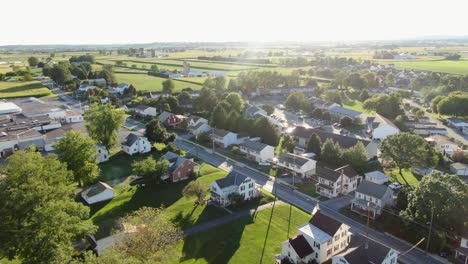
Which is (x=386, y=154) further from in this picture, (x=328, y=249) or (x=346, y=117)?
(x=346, y=117)

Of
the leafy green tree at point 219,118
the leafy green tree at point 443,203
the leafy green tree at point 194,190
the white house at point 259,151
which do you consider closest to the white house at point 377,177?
the leafy green tree at point 443,203

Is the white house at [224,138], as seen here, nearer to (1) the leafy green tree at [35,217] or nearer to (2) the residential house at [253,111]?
(2) the residential house at [253,111]

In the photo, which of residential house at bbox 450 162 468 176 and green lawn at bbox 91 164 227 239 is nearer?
green lawn at bbox 91 164 227 239

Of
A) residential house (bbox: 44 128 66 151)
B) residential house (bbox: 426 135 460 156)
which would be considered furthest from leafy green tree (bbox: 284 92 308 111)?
residential house (bbox: 44 128 66 151)

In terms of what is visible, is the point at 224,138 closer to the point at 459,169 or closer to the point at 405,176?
the point at 405,176

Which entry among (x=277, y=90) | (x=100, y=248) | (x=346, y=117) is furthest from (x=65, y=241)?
(x=277, y=90)

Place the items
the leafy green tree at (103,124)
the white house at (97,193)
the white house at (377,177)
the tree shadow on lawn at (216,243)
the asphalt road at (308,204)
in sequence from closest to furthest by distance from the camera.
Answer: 1. the tree shadow on lawn at (216,243)
2. the asphalt road at (308,204)
3. the white house at (97,193)
4. the white house at (377,177)
5. the leafy green tree at (103,124)

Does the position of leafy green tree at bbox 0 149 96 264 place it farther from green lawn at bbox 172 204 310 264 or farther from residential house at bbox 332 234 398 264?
residential house at bbox 332 234 398 264
